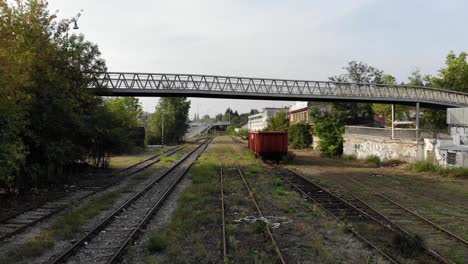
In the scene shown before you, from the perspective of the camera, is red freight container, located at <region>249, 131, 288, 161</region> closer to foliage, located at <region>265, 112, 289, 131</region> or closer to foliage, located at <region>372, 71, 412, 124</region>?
foliage, located at <region>265, 112, 289, 131</region>

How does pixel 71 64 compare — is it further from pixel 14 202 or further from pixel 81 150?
pixel 14 202

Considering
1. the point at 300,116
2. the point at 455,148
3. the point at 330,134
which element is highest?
the point at 300,116

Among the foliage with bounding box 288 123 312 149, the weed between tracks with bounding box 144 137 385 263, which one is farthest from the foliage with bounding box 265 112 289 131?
the weed between tracks with bounding box 144 137 385 263

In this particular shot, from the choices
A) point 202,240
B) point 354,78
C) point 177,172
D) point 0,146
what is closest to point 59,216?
point 0,146

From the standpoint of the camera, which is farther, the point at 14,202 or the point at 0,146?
the point at 14,202

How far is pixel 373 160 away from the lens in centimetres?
3175

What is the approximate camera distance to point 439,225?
37.7 feet

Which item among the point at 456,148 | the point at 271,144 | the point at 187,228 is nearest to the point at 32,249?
the point at 187,228

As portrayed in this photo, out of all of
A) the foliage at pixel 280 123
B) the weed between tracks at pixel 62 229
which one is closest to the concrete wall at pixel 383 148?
the weed between tracks at pixel 62 229

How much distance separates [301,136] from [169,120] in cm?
2791

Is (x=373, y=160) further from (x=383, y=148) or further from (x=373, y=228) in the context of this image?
(x=373, y=228)

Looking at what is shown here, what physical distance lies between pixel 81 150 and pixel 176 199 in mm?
7908

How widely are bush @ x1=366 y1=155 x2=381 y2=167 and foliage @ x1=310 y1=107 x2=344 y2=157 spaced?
21.6 feet

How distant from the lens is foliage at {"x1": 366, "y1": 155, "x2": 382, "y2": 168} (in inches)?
1212
